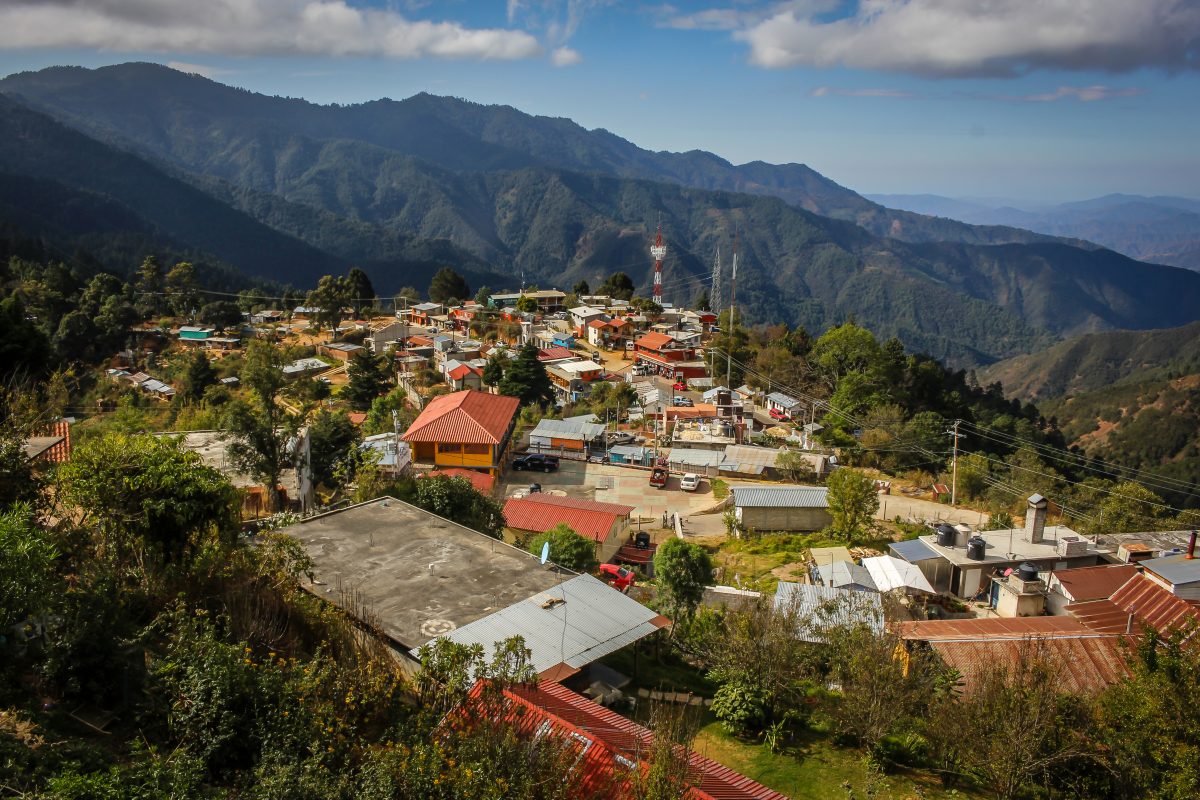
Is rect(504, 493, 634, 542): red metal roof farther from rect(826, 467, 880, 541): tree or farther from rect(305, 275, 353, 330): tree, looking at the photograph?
rect(305, 275, 353, 330): tree

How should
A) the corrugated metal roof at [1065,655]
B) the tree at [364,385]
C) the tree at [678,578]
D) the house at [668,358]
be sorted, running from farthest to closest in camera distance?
the house at [668,358], the tree at [364,385], the tree at [678,578], the corrugated metal roof at [1065,655]

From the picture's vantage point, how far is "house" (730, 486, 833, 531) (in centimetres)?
2498

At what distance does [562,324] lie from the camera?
58.0 m

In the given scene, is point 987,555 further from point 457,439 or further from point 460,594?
point 457,439

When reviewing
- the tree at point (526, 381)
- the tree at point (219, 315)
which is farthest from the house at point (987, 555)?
the tree at point (219, 315)

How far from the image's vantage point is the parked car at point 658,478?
3055 cm

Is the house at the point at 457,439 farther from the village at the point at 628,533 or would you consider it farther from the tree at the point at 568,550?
the tree at the point at 568,550

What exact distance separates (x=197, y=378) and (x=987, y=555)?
31.6 meters

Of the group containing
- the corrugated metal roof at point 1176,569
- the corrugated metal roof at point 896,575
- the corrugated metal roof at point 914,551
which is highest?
the corrugated metal roof at point 1176,569

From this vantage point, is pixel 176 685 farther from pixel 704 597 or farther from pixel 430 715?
pixel 704 597

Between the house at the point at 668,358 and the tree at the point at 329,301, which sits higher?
the tree at the point at 329,301

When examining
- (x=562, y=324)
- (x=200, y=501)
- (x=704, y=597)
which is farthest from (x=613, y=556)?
(x=562, y=324)

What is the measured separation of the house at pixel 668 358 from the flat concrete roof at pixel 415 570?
3474 centimetres

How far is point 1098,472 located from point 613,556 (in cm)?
4689
